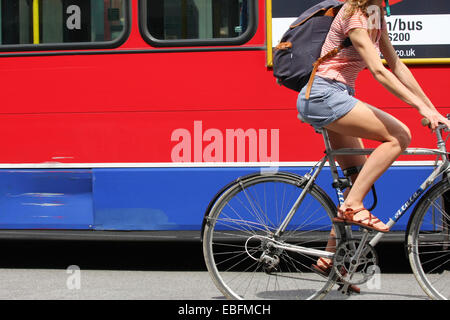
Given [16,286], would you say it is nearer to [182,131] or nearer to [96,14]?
[182,131]

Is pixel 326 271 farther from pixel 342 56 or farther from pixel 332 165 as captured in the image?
pixel 342 56

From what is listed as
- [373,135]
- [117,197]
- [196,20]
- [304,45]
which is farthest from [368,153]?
[117,197]

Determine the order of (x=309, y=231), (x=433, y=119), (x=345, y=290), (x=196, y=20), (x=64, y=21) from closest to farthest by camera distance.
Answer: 1. (x=433, y=119)
2. (x=345, y=290)
3. (x=309, y=231)
4. (x=196, y=20)
5. (x=64, y=21)

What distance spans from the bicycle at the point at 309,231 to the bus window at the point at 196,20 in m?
1.63

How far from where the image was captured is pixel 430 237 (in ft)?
12.3

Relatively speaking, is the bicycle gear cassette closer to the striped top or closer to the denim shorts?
the denim shorts

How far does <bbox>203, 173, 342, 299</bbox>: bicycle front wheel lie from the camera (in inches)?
146

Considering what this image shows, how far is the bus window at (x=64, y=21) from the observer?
16.9ft

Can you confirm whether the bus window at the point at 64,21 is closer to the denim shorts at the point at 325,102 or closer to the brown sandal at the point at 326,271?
the denim shorts at the point at 325,102

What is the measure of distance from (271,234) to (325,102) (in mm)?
754

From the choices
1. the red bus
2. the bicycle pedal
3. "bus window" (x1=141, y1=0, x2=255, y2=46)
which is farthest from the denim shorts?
"bus window" (x1=141, y1=0, x2=255, y2=46)

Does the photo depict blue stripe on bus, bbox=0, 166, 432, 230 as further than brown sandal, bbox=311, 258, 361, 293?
Yes

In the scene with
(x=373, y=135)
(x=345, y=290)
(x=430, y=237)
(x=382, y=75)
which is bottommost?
(x=345, y=290)
